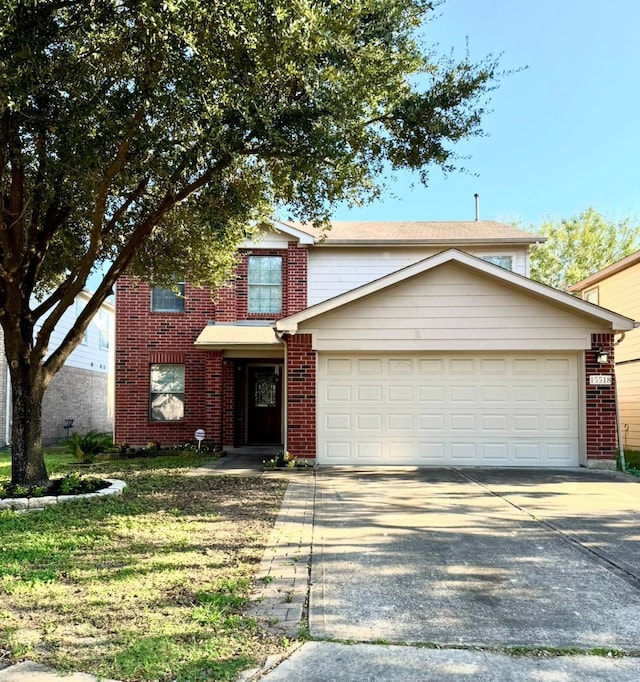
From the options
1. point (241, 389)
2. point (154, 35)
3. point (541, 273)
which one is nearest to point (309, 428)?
point (241, 389)

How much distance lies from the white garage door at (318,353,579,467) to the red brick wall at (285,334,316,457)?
203mm

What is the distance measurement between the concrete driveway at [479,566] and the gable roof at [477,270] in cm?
350

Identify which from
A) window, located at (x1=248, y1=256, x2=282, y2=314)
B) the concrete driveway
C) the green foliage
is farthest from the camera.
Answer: window, located at (x1=248, y1=256, x2=282, y2=314)

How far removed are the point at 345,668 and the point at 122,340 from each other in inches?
512

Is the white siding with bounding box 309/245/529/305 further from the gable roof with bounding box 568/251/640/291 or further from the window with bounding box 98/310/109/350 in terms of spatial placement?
the window with bounding box 98/310/109/350

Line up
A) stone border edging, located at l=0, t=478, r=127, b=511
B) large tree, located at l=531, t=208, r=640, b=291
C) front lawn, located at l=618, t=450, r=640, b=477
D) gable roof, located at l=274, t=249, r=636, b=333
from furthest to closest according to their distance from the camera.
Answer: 1. large tree, located at l=531, t=208, r=640, b=291
2. gable roof, located at l=274, t=249, r=636, b=333
3. front lawn, located at l=618, t=450, r=640, b=477
4. stone border edging, located at l=0, t=478, r=127, b=511

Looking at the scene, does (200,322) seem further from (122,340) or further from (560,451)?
(560,451)

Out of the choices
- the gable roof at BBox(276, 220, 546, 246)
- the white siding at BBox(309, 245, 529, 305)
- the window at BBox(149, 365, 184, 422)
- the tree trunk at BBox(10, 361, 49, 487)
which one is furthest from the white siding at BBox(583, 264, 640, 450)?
the tree trunk at BBox(10, 361, 49, 487)

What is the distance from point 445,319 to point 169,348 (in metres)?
7.32

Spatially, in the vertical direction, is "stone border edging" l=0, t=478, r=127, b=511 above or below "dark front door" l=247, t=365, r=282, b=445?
below

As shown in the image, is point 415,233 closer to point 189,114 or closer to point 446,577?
point 189,114

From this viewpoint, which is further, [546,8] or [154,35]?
[546,8]

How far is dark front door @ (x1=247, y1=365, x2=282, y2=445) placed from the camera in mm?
15570

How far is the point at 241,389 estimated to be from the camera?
604 inches
